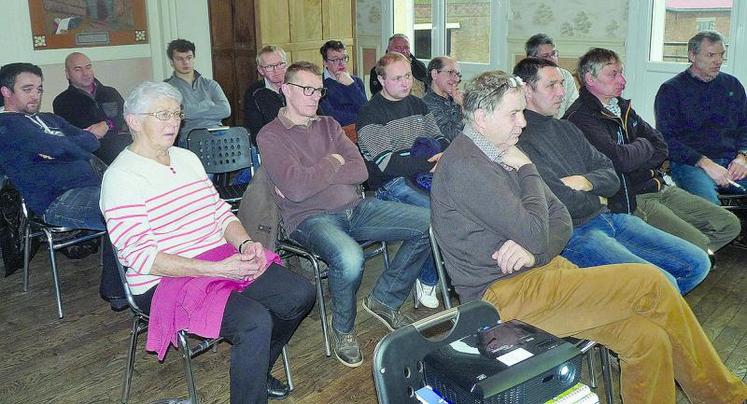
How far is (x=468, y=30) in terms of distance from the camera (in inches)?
268

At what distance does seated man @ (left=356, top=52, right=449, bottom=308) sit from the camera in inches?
127

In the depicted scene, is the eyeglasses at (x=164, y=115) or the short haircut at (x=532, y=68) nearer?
the eyeglasses at (x=164, y=115)

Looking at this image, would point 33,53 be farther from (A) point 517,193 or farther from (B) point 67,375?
(A) point 517,193

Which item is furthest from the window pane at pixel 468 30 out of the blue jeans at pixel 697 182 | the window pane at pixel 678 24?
the blue jeans at pixel 697 182

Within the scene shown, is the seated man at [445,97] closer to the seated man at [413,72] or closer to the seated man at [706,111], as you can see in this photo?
the seated man at [413,72]

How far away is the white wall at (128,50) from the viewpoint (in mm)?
5277

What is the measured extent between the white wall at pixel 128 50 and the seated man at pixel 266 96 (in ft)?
6.77

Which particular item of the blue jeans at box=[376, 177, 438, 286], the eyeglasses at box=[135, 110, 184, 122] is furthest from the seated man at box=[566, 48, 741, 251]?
the eyeglasses at box=[135, 110, 184, 122]

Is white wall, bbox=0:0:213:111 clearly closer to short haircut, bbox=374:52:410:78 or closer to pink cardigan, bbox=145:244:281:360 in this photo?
short haircut, bbox=374:52:410:78

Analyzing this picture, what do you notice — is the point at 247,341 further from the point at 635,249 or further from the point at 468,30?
the point at 468,30

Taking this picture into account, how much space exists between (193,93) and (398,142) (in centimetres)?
206

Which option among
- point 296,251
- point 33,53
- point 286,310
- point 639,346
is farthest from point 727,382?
point 33,53

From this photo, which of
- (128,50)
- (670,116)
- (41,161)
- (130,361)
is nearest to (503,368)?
(130,361)

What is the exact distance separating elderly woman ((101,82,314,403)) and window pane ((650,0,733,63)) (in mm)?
4292
